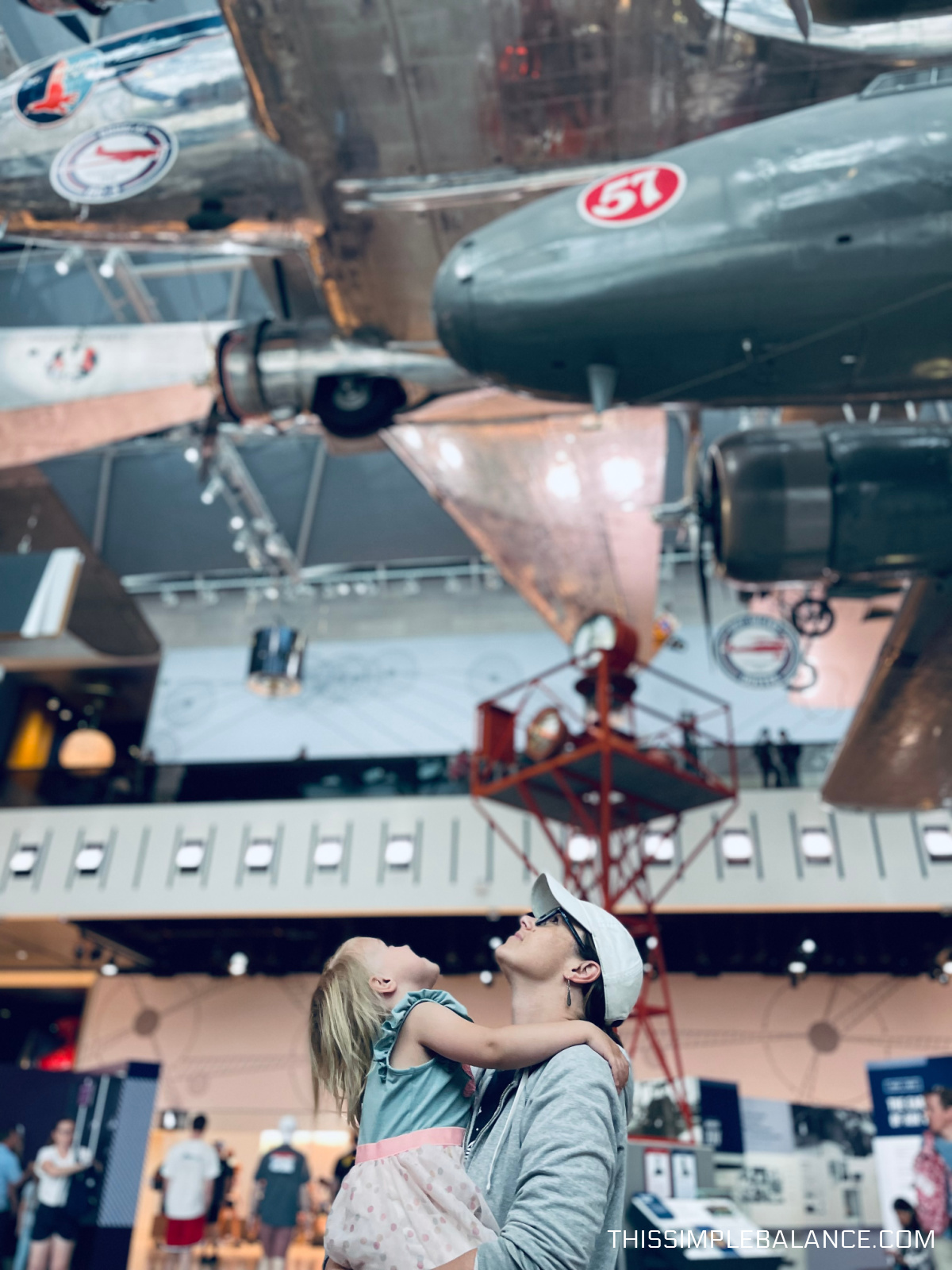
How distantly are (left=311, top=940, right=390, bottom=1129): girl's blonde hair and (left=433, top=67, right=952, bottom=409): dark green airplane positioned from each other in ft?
10.1

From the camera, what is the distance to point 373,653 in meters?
17.2

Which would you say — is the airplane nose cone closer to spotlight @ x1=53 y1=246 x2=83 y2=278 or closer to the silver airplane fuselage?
the silver airplane fuselage

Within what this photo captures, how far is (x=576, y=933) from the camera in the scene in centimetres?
171

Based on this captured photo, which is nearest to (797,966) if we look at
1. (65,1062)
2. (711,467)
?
(711,467)

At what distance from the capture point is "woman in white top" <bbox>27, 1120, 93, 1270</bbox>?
7770 millimetres

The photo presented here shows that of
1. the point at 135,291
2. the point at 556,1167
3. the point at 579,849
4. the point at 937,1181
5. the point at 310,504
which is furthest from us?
the point at 310,504

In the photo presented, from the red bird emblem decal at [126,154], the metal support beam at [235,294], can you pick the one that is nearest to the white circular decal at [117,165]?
the red bird emblem decal at [126,154]

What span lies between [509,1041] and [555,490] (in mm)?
7432

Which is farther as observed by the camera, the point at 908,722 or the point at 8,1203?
the point at 8,1203

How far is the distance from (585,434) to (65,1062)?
17.9 metres

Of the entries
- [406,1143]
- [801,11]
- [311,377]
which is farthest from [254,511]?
[406,1143]

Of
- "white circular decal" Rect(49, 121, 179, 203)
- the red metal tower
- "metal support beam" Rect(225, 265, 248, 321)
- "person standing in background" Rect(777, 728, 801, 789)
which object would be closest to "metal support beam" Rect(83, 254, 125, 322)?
"metal support beam" Rect(225, 265, 248, 321)

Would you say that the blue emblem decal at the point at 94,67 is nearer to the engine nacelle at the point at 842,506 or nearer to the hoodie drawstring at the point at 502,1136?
the engine nacelle at the point at 842,506

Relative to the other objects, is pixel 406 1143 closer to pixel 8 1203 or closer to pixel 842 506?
pixel 842 506
